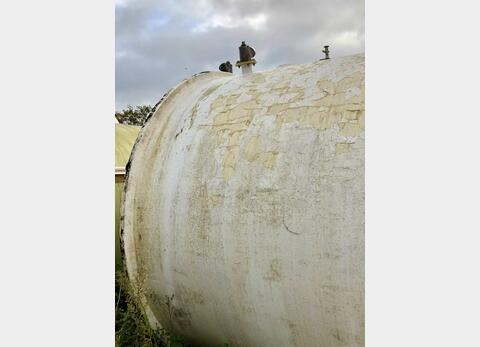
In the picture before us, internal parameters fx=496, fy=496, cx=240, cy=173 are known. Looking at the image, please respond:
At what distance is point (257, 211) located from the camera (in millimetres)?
2758

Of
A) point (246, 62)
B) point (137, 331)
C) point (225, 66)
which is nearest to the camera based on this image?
point (137, 331)

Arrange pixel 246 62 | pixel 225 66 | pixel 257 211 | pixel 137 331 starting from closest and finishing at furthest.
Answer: pixel 257 211 → pixel 137 331 → pixel 246 62 → pixel 225 66

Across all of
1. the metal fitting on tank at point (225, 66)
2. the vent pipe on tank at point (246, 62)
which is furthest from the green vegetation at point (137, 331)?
the metal fitting on tank at point (225, 66)

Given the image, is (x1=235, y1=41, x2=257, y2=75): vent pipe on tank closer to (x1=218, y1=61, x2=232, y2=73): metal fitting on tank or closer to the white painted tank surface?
the white painted tank surface

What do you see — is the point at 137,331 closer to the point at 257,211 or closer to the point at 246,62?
the point at 257,211

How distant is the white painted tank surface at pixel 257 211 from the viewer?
249cm

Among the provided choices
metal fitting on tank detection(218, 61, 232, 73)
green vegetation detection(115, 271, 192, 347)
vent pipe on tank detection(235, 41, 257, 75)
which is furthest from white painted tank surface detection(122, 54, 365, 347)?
metal fitting on tank detection(218, 61, 232, 73)

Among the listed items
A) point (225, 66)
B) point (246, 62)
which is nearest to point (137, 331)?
point (246, 62)

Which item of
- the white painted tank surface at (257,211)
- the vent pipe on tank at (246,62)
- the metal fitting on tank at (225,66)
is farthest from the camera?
the metal fitting on tank at (225,66)

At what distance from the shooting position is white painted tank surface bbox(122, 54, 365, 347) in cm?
249

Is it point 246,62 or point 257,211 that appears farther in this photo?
point 246,62

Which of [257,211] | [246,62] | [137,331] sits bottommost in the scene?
[137,331]

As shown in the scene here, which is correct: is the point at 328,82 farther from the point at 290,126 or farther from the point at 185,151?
the point at 185,151

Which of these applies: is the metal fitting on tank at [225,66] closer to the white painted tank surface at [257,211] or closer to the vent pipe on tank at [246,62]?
the vent pipe on tank at [246,62]
